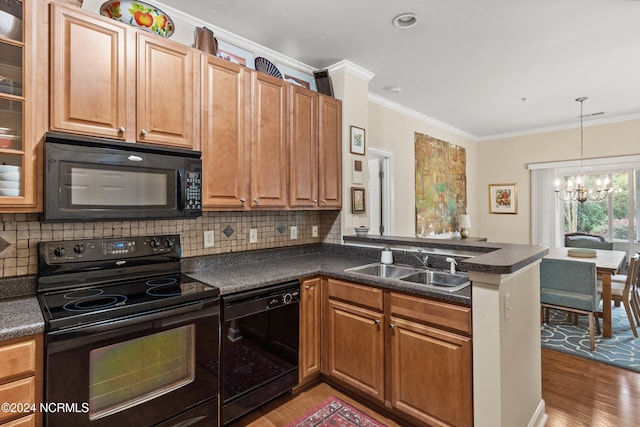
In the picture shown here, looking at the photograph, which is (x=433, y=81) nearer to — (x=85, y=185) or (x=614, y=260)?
(x=614, y=260)

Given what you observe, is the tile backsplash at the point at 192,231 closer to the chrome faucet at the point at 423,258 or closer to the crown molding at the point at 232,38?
the chrome faucet at the point at 423,258

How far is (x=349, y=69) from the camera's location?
314cm

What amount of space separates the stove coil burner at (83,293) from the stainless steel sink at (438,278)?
1.84 meters

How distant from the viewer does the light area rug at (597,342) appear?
2873 millimetres

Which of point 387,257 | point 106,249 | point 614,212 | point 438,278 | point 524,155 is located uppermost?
point 524,155

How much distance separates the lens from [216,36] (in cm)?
253

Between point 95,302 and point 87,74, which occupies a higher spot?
point 87,74

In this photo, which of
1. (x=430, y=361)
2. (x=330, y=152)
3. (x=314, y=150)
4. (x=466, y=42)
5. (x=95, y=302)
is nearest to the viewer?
(x=95, y=302)

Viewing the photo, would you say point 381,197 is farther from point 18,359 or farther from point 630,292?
point 18,359

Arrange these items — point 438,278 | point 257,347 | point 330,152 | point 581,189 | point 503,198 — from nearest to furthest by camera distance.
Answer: point 257,347 → point 438,278 → point 330,152 → point 581,189 → point 503,198

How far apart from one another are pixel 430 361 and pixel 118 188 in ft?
6.52

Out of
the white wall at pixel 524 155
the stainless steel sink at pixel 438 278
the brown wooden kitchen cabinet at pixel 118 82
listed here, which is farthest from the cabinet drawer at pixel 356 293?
the white wall at pixel 524 155

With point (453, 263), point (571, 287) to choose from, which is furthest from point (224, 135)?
point (571, 287)

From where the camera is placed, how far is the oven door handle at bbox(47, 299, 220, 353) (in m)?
1.35
